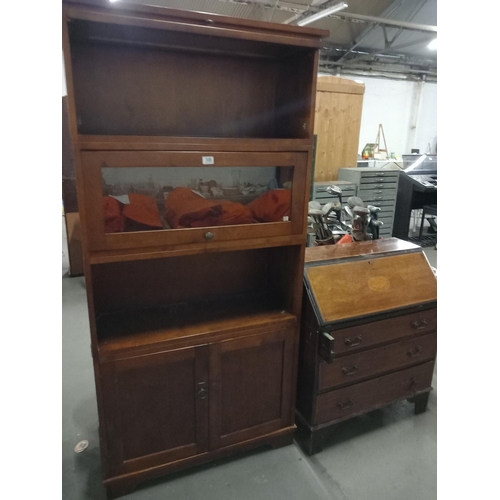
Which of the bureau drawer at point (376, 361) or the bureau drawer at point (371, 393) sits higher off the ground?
the bureau drawer at point (376, 361)

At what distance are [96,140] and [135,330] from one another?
29.2 inches

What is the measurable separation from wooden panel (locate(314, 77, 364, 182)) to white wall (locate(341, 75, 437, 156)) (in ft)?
7.35

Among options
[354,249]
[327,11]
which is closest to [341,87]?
[327,11]

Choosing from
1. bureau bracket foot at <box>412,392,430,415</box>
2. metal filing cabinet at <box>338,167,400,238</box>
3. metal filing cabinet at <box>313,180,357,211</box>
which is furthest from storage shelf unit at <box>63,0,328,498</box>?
metal filing cabinet at <box>338,167,400,238</box>

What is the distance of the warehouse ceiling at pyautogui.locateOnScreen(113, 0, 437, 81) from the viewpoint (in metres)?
4.27

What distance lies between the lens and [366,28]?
5.43 meters

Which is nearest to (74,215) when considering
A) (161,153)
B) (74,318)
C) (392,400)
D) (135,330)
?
(74,318)

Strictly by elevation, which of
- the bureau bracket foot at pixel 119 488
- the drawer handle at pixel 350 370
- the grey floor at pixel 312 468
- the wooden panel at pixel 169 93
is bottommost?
the grey floor at pixel 312 468

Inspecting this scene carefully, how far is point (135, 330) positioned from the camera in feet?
5.01

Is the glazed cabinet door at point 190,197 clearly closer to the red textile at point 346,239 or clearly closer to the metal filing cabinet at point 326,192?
the red textile at point 346,239

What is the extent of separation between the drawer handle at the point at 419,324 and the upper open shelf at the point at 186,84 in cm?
105

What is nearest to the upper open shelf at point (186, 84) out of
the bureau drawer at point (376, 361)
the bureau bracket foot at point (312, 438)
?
the bureau drawer at point (376, 361)

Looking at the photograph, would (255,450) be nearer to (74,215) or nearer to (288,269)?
(288,269)

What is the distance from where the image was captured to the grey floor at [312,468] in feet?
5.28
